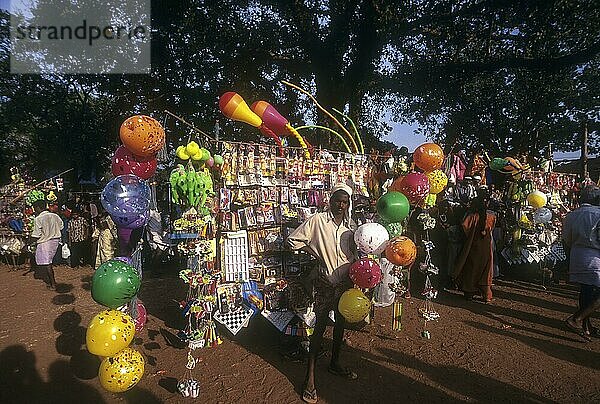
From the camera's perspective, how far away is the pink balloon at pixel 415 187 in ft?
15.7

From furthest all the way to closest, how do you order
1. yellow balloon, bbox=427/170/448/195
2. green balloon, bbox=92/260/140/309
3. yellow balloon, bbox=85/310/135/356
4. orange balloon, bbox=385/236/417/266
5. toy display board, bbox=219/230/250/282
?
yellow balloon, bbox=427/170/448/195, toy display board, bbox=219/230/250/282, orange balloon, bbox=385/236/417/266, green balloon, bbox=92/260/140/309, yellow balloon, bbox=85/310/135/356

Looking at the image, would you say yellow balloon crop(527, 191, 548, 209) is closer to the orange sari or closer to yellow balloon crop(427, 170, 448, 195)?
the orange sari

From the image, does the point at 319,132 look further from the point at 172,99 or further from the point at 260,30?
the point at 172,99

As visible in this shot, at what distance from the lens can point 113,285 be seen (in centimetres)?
311

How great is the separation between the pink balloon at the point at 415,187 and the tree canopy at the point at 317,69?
18.6 feet

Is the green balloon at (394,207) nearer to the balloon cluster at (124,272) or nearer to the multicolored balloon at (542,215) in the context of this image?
the balloon cluster at (124,272)

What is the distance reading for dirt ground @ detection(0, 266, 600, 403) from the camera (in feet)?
11.7

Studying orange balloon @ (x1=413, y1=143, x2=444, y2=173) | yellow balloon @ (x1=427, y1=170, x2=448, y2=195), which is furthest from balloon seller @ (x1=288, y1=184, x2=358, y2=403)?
yellow balloon @ (x1=427, y1=170, x2=448, y2=195)

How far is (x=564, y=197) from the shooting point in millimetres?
9484

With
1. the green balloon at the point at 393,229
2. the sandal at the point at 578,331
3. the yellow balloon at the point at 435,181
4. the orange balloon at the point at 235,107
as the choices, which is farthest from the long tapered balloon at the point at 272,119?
the sandal at the point at 578,331

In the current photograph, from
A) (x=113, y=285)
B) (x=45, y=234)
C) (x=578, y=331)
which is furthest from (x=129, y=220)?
(x=578, y=331)

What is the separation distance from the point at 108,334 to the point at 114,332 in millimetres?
46

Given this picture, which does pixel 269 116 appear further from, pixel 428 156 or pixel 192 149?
pixel 428 156

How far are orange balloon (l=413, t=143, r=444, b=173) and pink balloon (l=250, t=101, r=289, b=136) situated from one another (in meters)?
1.97
